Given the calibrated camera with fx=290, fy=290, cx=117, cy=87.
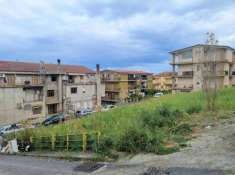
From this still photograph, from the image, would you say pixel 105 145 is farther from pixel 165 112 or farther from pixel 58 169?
pixel 165 112

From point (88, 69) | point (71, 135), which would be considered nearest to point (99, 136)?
point (71, 135)

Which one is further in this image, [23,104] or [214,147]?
Result: [23,104]

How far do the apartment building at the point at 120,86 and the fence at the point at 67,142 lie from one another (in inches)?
1543

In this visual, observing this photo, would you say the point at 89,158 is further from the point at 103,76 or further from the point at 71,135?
the point at 103,76

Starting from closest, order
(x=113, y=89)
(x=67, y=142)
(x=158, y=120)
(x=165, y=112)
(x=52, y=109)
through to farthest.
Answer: (x=67, y=142) → (x=158, y=120) → (x=165, y=112) → (x=52, y=109) → (x=113, y=89)

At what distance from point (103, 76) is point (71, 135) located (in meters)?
44.3

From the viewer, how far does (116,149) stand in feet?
38.0

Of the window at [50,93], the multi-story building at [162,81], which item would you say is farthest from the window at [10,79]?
the multi-story building at [162,81]

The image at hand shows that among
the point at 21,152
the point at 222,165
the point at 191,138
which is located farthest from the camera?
the point at 21,152

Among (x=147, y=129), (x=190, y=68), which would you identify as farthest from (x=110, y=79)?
(x=147, y=129)

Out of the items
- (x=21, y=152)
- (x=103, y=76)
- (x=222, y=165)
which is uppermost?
(x=103, y=76)

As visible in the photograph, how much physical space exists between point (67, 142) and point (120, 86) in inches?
1668

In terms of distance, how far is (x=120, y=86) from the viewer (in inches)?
2179

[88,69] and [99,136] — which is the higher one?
[88,69]
